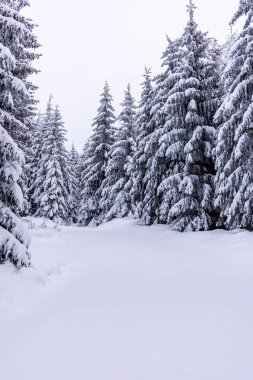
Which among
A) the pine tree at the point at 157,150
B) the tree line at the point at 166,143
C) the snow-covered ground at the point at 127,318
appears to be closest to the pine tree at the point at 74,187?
→ the tree line at the point at 166,143

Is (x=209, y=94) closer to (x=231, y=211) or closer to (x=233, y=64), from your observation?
(x=233, y=64)

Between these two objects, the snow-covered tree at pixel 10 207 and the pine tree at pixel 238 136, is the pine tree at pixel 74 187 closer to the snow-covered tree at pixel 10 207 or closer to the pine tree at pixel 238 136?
the pine tree at pixel 238 136

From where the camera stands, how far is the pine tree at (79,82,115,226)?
36.0m

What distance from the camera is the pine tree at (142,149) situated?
2666 centimetres

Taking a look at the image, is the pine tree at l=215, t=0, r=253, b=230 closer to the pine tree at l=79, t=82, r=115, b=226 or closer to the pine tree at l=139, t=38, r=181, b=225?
the pine tree at l=139, t=38, r=181, b=225

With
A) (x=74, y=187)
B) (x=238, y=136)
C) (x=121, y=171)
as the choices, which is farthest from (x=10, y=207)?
(x=74, y=187)

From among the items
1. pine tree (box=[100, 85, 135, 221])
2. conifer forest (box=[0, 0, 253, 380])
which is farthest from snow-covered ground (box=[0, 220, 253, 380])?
pine tree (box=[100, 85, 135, 221])

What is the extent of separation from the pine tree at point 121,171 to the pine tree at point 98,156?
7.07 feet

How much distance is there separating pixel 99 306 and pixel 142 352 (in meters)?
2.21

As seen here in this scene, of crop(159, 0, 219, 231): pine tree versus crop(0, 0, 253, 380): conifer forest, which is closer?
crop(0, 0, 253, 380): conifer forest

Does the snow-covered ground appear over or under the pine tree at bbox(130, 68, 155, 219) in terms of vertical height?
under

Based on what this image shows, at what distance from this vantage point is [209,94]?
20891 millimetres

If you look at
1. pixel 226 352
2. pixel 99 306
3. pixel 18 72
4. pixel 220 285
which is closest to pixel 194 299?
pixel 220 285

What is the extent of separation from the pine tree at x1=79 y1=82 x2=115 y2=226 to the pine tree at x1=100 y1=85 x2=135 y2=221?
7.07ft
